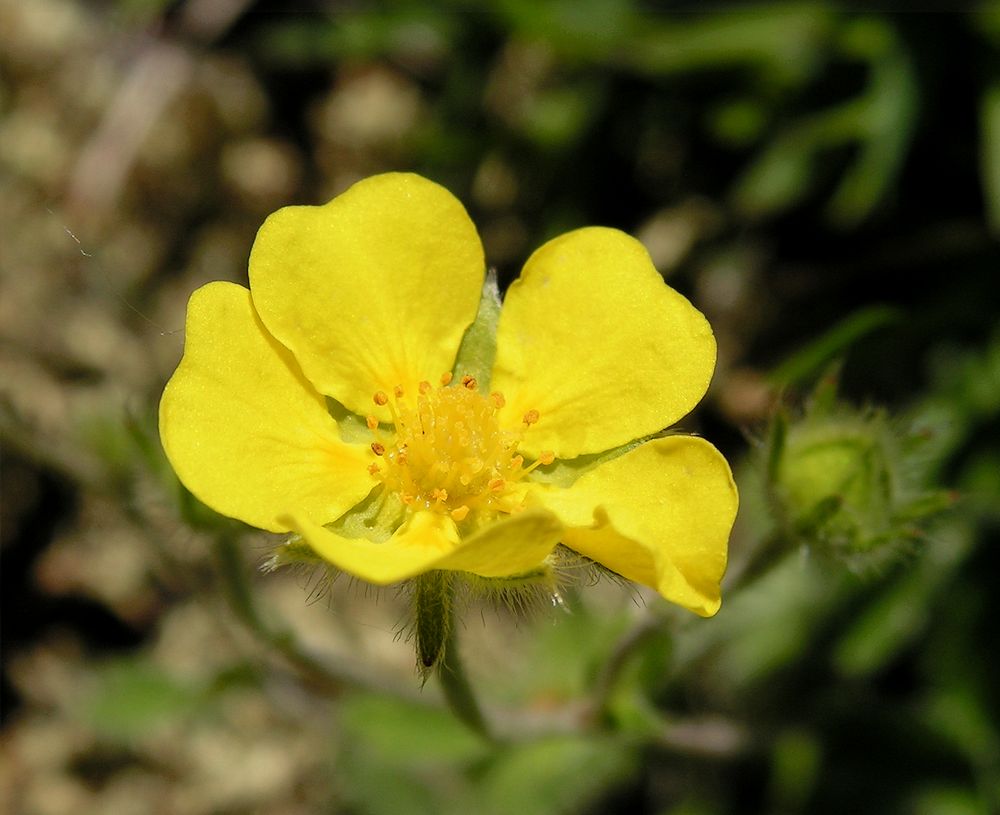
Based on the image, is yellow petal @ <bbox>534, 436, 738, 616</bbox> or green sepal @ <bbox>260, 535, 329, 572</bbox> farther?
green sepal @ <bbox>260, 535, 329, 572</bbox>

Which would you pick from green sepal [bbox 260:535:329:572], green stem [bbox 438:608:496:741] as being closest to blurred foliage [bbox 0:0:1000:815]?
green stem [bbox 438:608:496:741]

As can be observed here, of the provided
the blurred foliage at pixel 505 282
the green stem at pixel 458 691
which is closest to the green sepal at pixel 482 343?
the green stem at pixel 458 691

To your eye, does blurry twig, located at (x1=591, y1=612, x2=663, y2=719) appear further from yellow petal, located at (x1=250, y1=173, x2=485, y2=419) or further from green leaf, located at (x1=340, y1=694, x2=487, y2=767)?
yellow petal, located at (x1=250, y1=173, x2=485, y2=419)

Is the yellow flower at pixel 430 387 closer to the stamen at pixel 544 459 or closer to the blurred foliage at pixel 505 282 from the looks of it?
the stamen at pixel 544 459

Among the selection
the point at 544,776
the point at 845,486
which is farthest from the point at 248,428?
the point at 544,776

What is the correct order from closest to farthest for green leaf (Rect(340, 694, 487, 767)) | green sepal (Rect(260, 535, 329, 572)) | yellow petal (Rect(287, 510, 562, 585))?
yellow petal (Rect(287, 510, 562, 585)), green sepal (Rect(260, 535, 329, 572)), green leaf (Rect(340, 694, 487, 767))

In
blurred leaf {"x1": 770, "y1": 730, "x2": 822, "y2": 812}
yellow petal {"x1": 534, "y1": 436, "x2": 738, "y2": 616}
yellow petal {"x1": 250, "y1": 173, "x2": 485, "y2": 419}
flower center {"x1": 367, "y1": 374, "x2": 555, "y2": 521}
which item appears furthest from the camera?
blurred leaf {"x1": 770, "y1": 730, "x2": 822, "y2": 812}
